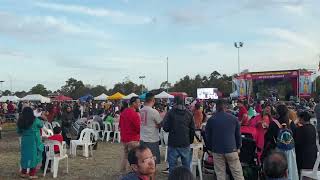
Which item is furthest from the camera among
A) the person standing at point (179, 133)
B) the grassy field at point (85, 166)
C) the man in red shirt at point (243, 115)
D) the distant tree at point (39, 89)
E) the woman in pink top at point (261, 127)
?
the distant tree at point (39, 89)

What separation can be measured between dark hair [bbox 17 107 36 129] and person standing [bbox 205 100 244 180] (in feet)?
12.8

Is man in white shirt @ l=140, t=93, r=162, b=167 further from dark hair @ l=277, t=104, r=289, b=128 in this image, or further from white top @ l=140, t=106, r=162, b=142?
dark hair @ l=277, t=104, r=289, b=128

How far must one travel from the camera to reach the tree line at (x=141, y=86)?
7719cm

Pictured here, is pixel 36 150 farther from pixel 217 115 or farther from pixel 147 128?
pixel 217 115

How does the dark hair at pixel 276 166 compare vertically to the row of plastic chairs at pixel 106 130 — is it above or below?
above

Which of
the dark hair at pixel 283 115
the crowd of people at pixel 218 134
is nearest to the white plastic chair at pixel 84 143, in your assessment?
the crowd of people at pixel 218 134

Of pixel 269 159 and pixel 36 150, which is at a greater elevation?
pixel 269 159

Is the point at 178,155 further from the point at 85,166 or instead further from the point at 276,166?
the point at 276,166

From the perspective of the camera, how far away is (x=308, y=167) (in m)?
7.75

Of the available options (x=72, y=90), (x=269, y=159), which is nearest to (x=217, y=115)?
(x=269, y=159)

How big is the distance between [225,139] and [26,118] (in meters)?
4.26

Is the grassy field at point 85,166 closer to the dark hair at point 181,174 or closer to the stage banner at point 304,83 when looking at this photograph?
the dark hair at point 181,174

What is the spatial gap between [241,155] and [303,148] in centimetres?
111

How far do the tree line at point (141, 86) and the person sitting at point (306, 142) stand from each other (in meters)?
53.0
